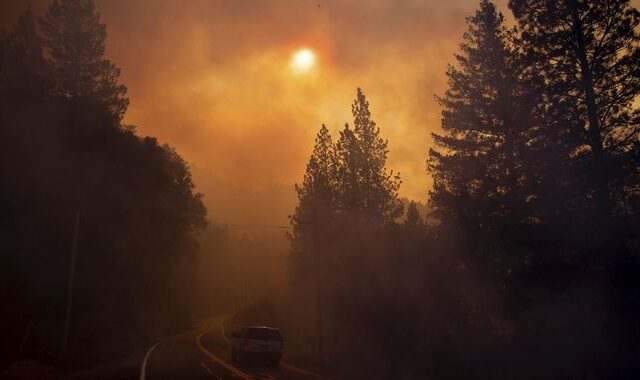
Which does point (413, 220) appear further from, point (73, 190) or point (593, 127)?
point (73, 190)

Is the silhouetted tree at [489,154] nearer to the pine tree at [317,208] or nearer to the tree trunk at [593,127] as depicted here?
the tree trunk at [593,127]

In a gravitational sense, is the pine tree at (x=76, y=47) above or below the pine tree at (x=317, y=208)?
above

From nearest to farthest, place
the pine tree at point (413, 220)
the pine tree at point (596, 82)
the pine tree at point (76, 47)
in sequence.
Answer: the pine tree at point (596, 82) → the pine tree at point (413, 220) → the pine tree at point (76, 47)

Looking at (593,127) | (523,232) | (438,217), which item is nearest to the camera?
(593,127)

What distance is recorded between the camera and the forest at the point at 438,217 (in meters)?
21.9

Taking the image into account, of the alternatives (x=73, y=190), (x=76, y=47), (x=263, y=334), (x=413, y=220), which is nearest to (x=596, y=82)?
(x=413, y=220)

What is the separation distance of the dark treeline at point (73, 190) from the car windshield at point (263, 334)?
474 inches

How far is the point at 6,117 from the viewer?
42.1 meters

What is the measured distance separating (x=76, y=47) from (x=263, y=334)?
37908 millimetres

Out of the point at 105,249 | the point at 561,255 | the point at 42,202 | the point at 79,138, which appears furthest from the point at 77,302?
the point at 561,255

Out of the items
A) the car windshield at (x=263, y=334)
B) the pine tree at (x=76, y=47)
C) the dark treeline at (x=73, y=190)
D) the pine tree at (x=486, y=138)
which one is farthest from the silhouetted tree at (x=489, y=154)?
the pine tree at (x=76, y=47)

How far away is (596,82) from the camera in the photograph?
72.5 ft

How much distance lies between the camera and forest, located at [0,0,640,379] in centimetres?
2194

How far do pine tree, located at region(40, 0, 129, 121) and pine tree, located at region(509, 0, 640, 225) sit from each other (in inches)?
1622
